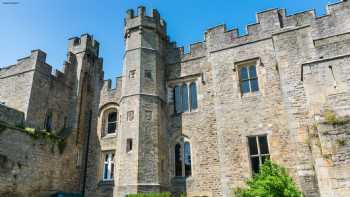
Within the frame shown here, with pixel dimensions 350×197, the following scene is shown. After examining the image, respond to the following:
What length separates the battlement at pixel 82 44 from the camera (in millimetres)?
19297

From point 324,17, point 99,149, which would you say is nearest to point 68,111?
point 99,149

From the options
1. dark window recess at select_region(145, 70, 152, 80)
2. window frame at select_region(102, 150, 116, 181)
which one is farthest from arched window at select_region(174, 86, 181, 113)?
window frame at select_region(102, 150, 116, 181)

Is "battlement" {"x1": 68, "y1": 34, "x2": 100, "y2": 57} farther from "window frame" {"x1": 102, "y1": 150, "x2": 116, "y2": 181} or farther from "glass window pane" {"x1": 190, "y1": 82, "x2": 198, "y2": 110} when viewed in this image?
"glass window pane" {"x1": 190, "y1": 82, "x2": 198, "y2": 110}

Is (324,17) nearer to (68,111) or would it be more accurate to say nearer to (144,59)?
(144,59)

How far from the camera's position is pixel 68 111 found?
1795 centimetres

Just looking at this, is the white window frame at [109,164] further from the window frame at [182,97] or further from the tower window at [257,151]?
the tower window at [257,151]

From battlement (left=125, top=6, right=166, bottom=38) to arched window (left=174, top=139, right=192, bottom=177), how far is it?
722 centimetres

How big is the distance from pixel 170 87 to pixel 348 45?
935 cm

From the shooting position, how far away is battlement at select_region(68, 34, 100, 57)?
63.3 feet

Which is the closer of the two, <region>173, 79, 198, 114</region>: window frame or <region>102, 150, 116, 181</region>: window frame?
<region>173, 79, 198, 114</region>: window frame

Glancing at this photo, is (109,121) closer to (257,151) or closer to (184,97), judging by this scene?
(184,97)

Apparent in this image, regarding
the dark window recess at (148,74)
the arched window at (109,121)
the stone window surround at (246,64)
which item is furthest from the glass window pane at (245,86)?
the arched window at (109,121)

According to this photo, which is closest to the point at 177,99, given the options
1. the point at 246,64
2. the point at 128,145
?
the point at 128,145

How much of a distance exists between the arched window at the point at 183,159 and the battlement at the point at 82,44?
9.49 meters
